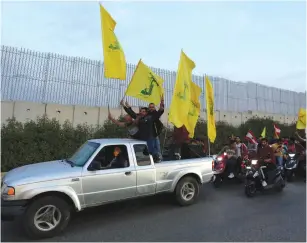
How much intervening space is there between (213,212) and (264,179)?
2673mm

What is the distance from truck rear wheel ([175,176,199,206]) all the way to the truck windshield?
2.17 metres

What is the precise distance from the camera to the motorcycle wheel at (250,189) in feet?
26.5

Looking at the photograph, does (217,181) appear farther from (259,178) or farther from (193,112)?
(193,112)

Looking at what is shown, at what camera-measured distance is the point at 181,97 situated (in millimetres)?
7855

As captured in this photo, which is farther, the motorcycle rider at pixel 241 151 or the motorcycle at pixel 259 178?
the motorcycle rider at pixel 241 151

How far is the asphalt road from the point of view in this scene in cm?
512

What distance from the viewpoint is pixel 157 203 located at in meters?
7.05

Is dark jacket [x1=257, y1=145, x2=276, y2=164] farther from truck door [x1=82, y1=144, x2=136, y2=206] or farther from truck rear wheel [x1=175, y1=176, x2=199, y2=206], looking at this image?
truck door [x1=82, y1=144, x2=136, y2=206]

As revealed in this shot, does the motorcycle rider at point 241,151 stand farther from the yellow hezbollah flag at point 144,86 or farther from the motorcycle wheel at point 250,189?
the yellow hezbollah flag at point 144,86

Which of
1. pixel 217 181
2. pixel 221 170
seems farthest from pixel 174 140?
pixel 217 181

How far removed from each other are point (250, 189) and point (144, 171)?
353 cm

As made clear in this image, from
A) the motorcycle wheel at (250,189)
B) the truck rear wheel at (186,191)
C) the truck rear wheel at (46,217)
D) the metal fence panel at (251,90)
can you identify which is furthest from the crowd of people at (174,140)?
the metal fence panel at (251,90)

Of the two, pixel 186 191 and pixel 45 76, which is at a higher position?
pixel 45 76

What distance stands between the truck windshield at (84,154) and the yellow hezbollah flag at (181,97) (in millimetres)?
2215
